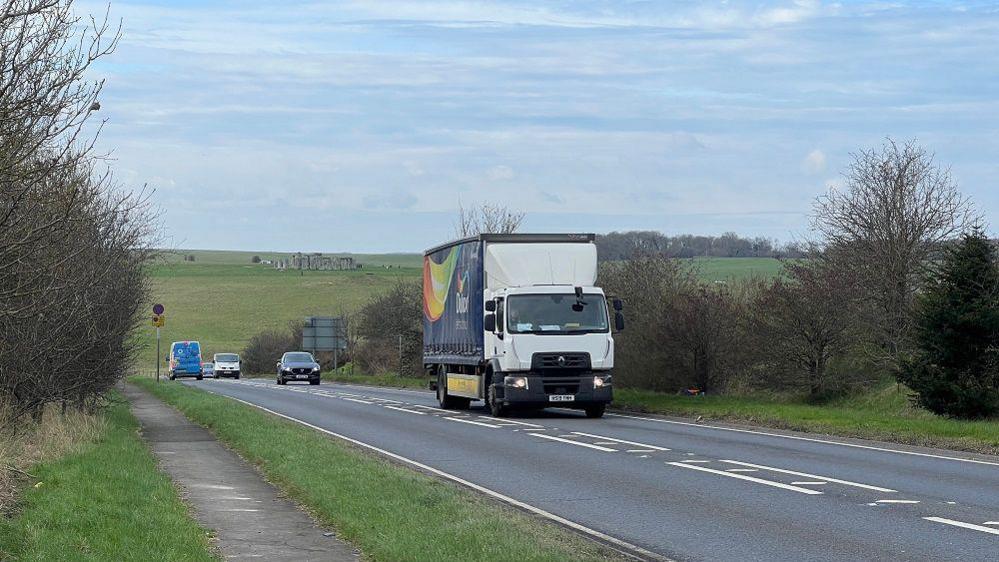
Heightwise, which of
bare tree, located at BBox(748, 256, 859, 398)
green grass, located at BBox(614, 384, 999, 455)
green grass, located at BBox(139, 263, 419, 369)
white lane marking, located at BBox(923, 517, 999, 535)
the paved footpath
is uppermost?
green grass, located at BBox(139, 263, 419, 369)

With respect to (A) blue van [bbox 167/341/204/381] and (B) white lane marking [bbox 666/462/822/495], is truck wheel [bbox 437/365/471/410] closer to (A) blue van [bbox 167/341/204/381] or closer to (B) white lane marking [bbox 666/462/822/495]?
(B) white lane marking [bbox 666/462/822/495]

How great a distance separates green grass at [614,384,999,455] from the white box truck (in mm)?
2537

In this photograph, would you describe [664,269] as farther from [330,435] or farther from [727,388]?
[330,435]

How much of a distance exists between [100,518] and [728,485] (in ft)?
24.2

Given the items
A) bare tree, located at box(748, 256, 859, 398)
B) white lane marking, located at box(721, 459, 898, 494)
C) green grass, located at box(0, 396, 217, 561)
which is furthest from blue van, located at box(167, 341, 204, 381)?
white lane marking, located at box(721, 459, 898, 494)

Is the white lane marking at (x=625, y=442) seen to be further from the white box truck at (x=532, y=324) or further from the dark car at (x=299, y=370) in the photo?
the dark car at (x=299, y=370)

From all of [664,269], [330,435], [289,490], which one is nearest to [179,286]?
[664,269]

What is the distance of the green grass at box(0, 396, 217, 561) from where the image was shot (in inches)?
391

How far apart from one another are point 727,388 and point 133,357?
14.9 metres

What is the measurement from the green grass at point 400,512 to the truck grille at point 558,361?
28.1ft

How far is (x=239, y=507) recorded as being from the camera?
13.6 meters

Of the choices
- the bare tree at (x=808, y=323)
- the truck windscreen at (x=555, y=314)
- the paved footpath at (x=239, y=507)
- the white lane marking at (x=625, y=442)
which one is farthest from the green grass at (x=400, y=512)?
the bare tree at (x=808, y=323)

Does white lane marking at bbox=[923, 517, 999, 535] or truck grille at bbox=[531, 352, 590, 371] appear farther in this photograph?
truck grille at bbox=[531, 352, 590, 371]

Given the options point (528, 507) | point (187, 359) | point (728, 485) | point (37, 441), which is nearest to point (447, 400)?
point (37, 441)
